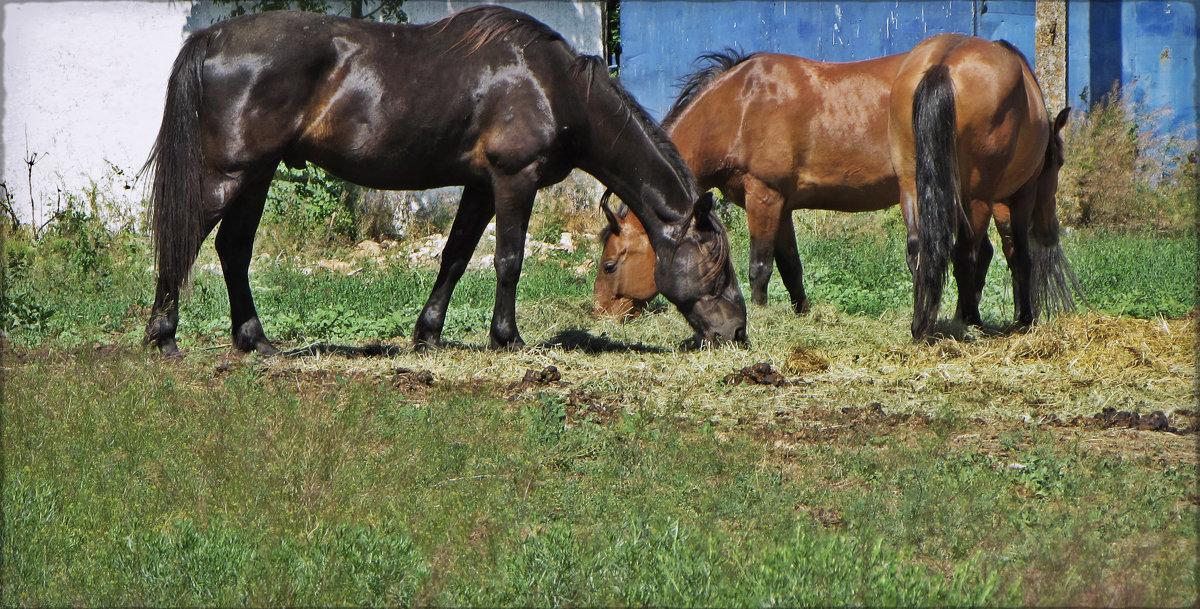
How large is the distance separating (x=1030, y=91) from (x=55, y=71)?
11361 millimetres

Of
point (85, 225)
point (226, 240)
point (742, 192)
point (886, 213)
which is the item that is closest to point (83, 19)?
point (85, 225)

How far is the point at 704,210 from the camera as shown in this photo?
6496mm

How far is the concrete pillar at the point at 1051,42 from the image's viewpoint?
13711 millimetres

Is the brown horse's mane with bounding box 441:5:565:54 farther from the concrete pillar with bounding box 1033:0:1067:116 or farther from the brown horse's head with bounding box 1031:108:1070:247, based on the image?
Result: the concrete pillar with bounding box 1033:0:1067:116

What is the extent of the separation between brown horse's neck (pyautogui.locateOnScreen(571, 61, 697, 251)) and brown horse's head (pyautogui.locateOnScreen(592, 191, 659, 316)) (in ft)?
3.39

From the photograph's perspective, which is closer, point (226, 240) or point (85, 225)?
point (226, 240)

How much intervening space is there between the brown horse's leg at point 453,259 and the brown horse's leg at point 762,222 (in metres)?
2.30

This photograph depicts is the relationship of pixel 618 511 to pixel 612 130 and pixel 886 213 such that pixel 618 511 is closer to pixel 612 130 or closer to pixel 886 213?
pixel 612 130

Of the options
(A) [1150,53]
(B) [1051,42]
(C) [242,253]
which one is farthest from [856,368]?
(A) [1150,53]

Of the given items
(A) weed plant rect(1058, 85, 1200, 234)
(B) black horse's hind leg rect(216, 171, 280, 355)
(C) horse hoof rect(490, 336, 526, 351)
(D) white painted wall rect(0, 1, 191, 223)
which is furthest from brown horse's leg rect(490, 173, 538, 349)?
(A) weed plant rect(1058, 85, 1200, 234)

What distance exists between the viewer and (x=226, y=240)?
6508 millimetres

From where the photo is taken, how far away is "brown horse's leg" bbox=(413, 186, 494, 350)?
688cm

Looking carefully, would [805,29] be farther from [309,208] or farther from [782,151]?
[309,208]

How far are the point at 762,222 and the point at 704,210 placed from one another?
5.95ft
